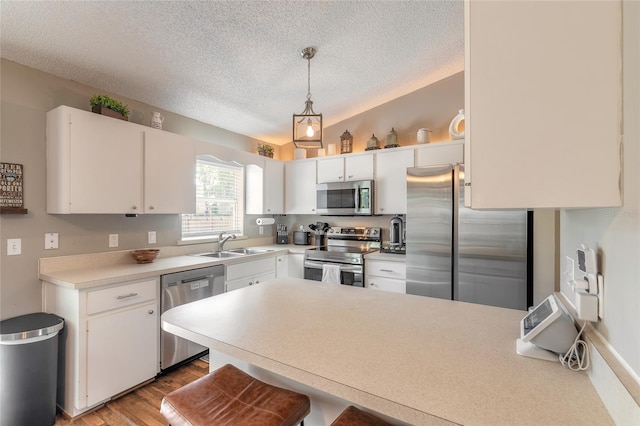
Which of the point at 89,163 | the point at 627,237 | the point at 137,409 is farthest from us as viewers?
the point at 89,163

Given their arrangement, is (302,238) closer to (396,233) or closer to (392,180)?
(396,233)

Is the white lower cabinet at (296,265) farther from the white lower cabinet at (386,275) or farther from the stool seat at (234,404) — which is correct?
the stool seat at (234,404)

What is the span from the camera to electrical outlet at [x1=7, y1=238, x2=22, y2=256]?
2.04 meters

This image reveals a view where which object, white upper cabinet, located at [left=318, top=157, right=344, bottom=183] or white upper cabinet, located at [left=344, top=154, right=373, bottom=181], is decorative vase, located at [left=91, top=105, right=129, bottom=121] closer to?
white upper cabinet, located at [left=318, top=157, right=344, bottom=183]

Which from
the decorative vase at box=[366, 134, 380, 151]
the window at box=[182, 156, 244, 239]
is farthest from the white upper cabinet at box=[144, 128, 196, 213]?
the decorative vase at box=[366, 134, 380, 151]

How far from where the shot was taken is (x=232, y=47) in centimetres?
231

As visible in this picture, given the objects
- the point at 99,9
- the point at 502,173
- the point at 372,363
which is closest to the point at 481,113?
the point at 502,173

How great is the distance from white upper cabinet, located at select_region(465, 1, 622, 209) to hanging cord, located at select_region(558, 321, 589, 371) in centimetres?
44

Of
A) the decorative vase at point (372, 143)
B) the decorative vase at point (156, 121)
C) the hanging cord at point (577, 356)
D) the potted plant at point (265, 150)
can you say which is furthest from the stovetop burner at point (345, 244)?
the hanging cord at point (577, 356)

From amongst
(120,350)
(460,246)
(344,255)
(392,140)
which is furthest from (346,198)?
(120,350)

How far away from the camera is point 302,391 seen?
4.02 ft

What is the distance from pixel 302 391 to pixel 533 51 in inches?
55.5

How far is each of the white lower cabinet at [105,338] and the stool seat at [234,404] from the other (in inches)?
51.2

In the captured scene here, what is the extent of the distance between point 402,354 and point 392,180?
2.69 metres
